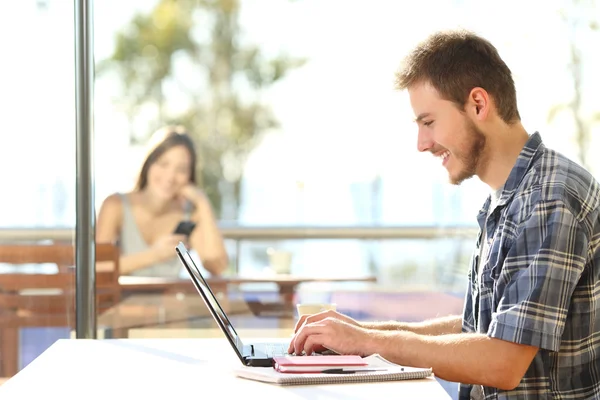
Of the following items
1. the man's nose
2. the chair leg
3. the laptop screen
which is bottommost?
the chair leg

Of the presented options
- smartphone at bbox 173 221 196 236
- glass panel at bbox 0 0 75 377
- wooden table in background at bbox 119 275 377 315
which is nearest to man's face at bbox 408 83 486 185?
glass panel at bbox 0 0 75 377

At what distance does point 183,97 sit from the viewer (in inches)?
270

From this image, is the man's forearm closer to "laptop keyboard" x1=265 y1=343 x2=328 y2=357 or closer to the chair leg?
"laptop keyboard" x1=265 y1=343 x2=328 y2=357

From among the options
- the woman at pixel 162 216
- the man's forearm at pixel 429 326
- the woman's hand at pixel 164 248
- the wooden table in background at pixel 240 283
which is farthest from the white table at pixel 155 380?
the woman's hand at pixel 164 248

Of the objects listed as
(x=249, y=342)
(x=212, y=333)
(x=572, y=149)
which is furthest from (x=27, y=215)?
(x=572, y=149)

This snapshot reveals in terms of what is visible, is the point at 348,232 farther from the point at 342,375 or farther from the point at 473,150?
the point at 342,375

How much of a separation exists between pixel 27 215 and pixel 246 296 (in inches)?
41.8

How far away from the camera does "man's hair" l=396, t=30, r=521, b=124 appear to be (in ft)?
5.49

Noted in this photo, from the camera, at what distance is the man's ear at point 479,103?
166 centimetres

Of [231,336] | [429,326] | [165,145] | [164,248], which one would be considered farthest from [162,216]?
[231,336]

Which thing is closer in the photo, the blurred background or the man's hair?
the man's hair

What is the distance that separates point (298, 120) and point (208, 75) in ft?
4.97

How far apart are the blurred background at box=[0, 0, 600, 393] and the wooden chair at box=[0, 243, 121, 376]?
33 mm

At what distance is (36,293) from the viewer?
7.29ft
